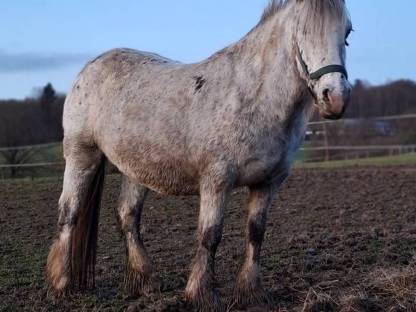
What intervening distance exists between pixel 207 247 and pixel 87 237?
1400mm

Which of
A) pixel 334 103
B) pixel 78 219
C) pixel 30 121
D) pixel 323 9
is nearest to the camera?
pixel 334 103

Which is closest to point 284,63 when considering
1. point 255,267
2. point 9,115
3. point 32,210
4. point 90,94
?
point 255,267

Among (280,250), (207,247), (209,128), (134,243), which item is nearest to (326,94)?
(209,128)

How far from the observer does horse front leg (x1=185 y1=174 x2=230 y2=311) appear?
3.96 metres

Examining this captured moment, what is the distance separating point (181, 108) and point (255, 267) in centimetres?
131

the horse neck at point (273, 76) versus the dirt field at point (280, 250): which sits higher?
the horse neck at point (273, 76)

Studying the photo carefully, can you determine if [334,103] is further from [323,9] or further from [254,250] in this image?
[254,250]

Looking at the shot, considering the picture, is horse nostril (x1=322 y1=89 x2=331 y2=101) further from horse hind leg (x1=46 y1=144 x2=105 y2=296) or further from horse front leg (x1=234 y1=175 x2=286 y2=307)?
horse hind leg (x1=46 y1=144 x2=105 y2=296)

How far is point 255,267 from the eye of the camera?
14.3ft

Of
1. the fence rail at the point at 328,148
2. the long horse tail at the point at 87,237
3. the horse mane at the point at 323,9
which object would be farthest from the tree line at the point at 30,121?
the horse mane at the point at 323,9

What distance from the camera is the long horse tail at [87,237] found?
4.91m

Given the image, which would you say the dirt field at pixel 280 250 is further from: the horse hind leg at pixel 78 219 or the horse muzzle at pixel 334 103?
the horse muzzle at pixel 334 103

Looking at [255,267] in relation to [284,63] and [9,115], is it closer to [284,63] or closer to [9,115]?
[284,63]

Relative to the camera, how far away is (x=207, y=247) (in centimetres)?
406
